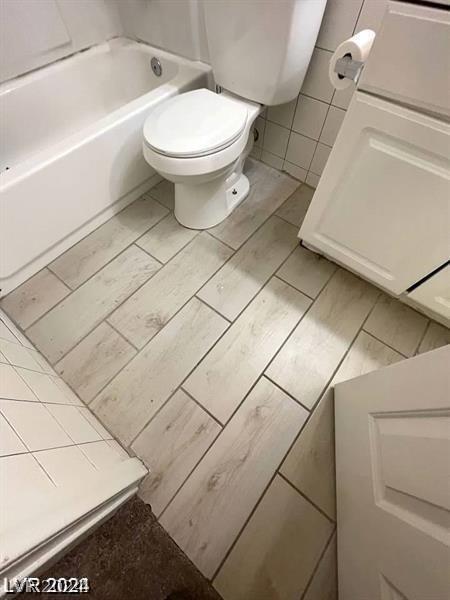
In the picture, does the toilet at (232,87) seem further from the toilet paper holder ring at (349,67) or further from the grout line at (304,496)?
the grout line at (304,496)

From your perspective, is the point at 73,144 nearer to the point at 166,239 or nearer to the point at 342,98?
the point at 166,239

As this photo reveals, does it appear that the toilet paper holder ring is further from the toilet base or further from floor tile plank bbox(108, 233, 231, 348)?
floor tile plank bbox(108, 233, 231, 348)

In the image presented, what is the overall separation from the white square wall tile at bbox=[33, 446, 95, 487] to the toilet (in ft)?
2.87

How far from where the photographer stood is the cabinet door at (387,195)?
734 mm

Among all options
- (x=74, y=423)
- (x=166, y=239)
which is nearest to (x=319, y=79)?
(x=166, y=239)

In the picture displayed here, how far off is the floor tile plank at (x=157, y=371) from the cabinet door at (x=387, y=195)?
55 centimetres

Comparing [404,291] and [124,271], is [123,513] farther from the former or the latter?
[404,291]

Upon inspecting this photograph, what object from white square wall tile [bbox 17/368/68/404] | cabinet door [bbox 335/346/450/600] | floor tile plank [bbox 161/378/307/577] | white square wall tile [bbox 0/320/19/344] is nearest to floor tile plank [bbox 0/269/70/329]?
white square wall tile [bbox 0/320/19/344]

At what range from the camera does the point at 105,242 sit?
1.35 m

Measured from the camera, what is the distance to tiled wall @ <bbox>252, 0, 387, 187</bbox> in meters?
1.00

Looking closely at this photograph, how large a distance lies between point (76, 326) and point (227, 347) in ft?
1.86

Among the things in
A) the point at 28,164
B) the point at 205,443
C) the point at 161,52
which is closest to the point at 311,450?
the point at 205,443

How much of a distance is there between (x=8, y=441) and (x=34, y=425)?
3.9 inches

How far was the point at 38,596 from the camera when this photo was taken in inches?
26.2
